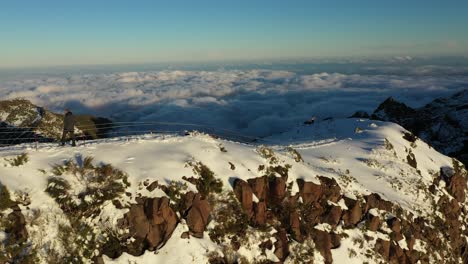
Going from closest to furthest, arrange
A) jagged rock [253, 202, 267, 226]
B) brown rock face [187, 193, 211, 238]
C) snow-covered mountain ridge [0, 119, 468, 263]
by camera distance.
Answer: snow-covered mountain ridge [0, 119, 468, 263] → brown rock face [187, 193, 211, 238] → jagged rock [253, 202, 267, 226]

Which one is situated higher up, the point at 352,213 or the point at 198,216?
the point at 198,216

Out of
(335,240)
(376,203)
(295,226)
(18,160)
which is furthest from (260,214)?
(18,160)

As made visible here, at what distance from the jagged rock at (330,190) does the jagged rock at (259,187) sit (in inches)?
183

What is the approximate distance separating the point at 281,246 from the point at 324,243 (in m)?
3.16

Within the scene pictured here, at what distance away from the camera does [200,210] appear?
1816 centimetres

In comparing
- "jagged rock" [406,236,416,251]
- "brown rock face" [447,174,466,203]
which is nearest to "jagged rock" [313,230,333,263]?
"jagged rock" [406,236,416,251]

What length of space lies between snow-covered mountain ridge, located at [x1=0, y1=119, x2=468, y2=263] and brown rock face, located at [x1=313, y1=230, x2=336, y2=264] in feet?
0.22

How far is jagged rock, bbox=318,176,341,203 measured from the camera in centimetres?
2353

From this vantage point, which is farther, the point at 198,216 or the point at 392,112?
the point at 392,112

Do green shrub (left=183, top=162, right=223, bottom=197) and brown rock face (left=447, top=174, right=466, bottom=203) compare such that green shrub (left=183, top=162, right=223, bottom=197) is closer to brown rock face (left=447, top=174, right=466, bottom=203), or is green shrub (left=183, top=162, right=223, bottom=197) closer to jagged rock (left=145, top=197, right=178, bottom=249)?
jagged rock (left=145, top=197, right=178, bottom=249)

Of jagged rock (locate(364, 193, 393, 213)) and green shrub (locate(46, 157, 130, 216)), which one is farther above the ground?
green shrub (locate(46, 157, 130, 216))

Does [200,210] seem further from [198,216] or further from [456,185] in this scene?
[456,185]

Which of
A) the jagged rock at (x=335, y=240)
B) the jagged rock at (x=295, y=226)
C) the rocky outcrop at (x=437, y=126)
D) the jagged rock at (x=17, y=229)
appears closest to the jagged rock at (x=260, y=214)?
the jagged rock at (x=295, y=226)

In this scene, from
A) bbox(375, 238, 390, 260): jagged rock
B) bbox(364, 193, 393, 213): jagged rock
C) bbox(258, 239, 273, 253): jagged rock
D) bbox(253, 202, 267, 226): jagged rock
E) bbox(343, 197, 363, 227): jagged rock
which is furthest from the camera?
bbox(364, 193, 393, 213): jagged rock
